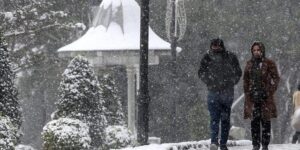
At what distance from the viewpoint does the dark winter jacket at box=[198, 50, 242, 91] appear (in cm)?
889

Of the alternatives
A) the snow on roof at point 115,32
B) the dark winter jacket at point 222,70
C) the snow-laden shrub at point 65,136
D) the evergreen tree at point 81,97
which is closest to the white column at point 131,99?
the snow on roof at point 115,32

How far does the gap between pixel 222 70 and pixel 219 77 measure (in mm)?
111

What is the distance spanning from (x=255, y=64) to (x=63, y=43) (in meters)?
23.6

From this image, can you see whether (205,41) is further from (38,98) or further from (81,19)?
(38,98)

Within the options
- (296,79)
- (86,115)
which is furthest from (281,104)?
(86,115)

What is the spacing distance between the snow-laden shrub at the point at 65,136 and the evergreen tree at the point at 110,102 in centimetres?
355

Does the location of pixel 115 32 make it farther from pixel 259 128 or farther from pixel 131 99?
pixel 259 128

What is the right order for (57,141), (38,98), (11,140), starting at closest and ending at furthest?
1. (11,140)
2. (57,141)
3. (38,98)

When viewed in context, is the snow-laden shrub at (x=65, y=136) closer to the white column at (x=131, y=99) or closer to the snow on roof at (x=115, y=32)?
the snow on roof at (x=115, y=32)

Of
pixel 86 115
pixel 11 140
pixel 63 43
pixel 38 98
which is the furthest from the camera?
pixel 38 98

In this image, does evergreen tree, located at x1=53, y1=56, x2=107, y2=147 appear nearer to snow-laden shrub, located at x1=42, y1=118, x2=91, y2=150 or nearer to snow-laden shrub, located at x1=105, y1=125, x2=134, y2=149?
snow-laden shrub, located at x1=42, y1=118, x2=91, y2=150

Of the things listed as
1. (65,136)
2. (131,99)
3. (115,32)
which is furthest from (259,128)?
(115,32)

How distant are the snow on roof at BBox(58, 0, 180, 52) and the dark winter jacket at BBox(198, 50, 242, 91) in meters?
8.71

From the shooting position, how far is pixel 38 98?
40594mm
